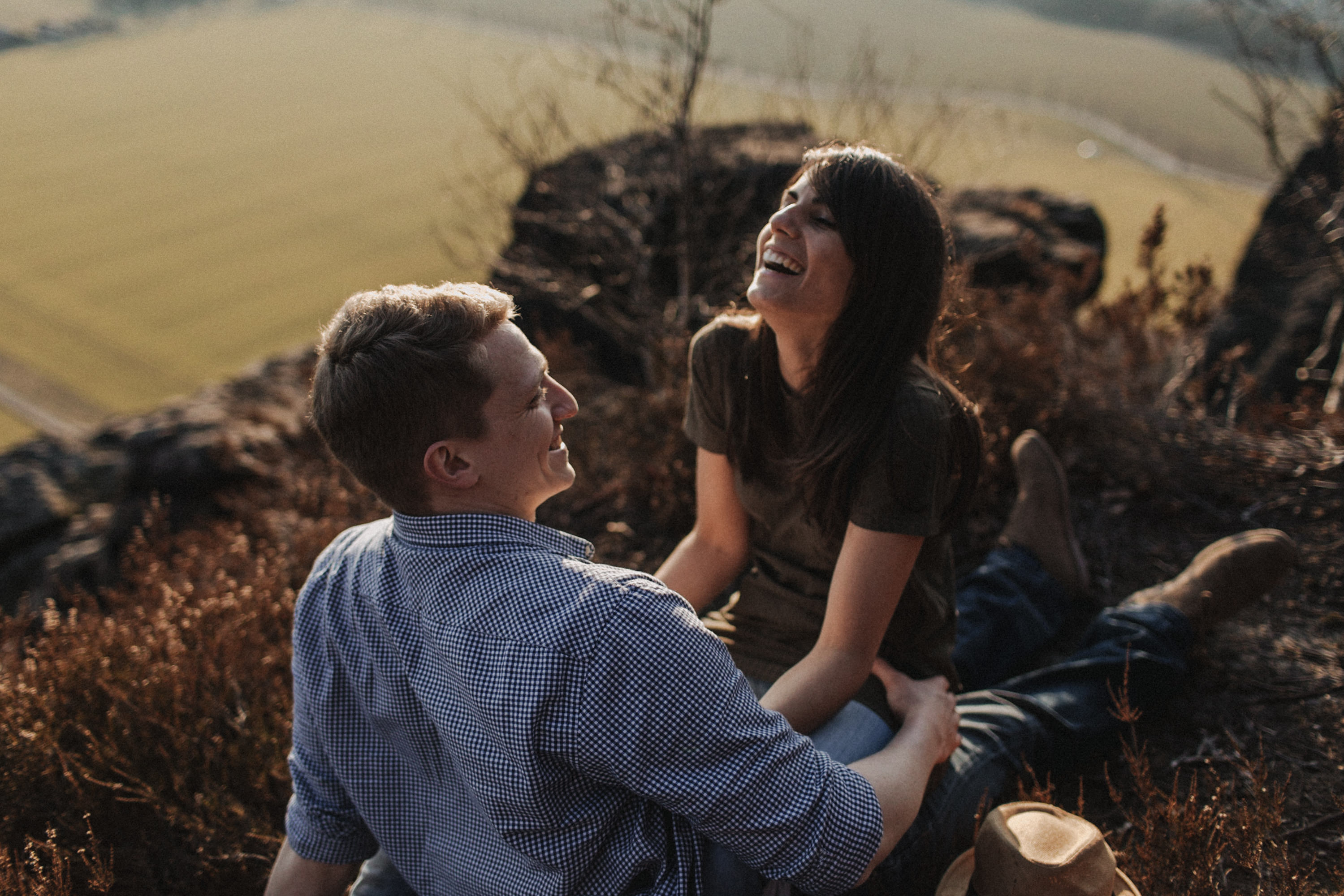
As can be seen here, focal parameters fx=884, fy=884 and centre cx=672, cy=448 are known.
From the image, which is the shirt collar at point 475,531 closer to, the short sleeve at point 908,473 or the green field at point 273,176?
the short sleeve at point 908,473

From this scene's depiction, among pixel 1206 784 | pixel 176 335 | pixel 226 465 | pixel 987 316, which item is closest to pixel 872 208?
pixel 1206 784

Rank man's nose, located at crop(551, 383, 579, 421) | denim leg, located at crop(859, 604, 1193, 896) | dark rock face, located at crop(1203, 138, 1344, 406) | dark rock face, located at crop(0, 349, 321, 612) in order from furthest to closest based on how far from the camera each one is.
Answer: dark rock face, located at crop(0, 349, 321, 612)
dark rock face, located at crop(1203, 138, 1344, 406)
denim leg, located at crop(859, 604, 1193, 896)
man's nose, located at crop(551, 383, 579, 421)

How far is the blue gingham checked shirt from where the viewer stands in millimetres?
1036

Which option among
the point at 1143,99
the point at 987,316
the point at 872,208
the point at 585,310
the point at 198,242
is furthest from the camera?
the point at 198,242

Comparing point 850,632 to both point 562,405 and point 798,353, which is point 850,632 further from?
point 562,405

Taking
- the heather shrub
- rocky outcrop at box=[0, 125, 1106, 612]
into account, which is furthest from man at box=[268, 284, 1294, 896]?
rocky outcrop at box=[0, 125, 1106, 612]

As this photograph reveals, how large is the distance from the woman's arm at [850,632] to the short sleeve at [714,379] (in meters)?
0.42

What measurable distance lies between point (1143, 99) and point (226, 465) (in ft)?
25.8

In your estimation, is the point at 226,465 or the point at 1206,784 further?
the point at 226,465

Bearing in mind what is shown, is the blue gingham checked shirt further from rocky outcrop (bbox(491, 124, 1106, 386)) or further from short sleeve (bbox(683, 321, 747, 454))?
rocky outcrop (bbox(491, 124, 1106, 386))

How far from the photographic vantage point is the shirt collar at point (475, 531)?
1.14 metres

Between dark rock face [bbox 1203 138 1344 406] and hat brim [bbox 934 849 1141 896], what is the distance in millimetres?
2810

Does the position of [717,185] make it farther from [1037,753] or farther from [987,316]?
[1037,753]

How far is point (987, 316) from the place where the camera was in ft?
11.9
